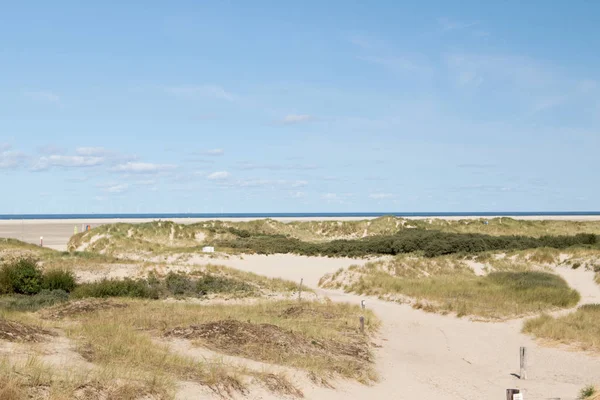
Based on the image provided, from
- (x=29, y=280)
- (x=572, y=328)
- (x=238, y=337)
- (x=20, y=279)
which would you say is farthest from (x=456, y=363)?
(x=20, y=279)

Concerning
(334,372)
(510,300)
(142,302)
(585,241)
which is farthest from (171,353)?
(585,241)

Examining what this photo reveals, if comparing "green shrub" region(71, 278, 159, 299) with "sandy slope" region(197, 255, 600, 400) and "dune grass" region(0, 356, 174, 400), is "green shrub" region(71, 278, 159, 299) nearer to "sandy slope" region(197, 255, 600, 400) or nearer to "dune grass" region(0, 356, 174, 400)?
"sandy slope" region(197, 255, 600, 400)

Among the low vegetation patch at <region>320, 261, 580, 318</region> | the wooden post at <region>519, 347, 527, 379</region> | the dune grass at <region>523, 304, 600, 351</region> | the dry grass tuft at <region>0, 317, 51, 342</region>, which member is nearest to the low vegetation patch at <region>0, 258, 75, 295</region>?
the dry grass tuft at <region>0, 317, 51, 342</region>

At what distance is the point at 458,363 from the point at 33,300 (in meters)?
17.6

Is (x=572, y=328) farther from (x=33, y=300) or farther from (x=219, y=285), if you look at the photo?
(x=33, y=300)

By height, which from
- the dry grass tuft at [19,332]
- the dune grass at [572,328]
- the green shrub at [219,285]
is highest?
the dry grass tuft at [19,332]

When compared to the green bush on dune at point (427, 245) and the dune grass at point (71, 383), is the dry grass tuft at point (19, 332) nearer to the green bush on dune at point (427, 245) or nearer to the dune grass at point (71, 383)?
the dune grass at point (71, 383)

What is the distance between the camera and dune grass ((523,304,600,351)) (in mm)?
20719

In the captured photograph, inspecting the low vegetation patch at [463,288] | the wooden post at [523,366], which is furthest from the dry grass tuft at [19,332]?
the low vegetation patch at [463,288]

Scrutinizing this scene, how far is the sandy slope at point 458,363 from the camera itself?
1506cm

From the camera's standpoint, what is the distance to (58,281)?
29750 mm

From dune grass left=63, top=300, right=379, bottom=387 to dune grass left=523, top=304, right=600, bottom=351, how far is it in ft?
20.1

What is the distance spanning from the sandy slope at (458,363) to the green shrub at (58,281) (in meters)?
15.1

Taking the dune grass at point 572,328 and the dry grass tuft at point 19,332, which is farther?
the dune grass at point 572,328
